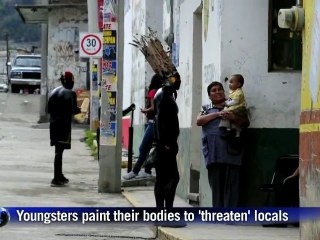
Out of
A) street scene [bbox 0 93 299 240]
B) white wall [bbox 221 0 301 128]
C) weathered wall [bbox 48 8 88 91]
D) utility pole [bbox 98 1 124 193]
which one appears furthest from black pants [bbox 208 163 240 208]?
weathered wall [bbox 48 8 88 91]

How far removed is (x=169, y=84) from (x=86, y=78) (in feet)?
102

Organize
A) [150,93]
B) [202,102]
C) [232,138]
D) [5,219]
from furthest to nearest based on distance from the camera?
[150,93] → [202,102] → [232,138] → [5,219]

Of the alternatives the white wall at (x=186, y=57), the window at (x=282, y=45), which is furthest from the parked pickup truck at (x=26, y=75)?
the window at (x=282, y=45)

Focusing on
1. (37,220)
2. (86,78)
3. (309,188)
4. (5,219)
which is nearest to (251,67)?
(309,188)

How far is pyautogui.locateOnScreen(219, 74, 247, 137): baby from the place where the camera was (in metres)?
9.84

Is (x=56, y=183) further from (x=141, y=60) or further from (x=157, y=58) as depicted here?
(x=141, y=60)

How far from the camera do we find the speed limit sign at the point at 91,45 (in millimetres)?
19875

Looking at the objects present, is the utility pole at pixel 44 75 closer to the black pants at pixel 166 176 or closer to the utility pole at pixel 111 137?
the utility pole at pixel 111 137

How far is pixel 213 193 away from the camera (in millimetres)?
10133

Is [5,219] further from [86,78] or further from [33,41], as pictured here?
[33,41]

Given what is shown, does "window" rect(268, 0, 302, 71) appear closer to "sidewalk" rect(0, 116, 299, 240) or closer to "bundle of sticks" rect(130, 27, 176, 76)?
"bundle of sticks" rect(130, 27, 176, 76)

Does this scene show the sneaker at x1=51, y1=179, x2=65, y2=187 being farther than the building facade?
Yes

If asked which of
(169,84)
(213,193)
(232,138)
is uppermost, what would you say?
(169,84)

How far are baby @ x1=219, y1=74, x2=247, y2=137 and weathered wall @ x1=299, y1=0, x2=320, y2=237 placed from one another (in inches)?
84.2
